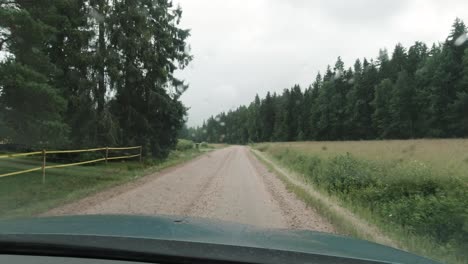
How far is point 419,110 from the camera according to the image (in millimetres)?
73750

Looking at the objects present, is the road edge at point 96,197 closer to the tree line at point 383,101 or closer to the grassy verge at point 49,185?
the grassy verge at point 49,185

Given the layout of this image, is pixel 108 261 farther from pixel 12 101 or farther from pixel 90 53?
pixel 90 53

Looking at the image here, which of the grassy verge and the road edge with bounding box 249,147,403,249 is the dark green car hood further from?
the grassy verge

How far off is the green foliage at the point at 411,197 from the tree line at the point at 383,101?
53.8 m

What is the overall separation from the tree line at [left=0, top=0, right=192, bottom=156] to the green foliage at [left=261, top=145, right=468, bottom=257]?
34.7 feet

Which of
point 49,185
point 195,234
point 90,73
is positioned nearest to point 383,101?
point 90,73

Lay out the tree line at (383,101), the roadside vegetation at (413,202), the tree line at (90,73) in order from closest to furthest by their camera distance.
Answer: the roadside vegetation at (413,202)
the tree line at (90,73)
the tree line at (383,101)

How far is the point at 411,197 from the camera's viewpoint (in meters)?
9.70

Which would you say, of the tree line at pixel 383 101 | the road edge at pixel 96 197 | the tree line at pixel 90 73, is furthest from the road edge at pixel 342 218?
the tree line at pixel 383 101

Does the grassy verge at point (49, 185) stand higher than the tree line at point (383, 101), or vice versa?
the tree line at point (383, 101)

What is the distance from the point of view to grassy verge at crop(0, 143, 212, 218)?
10.6 meters

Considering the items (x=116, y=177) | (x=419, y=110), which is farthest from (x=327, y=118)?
(x=116, y=177)

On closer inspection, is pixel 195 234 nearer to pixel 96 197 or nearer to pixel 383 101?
pixel 96 197

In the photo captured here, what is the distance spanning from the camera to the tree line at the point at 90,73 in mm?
15828
